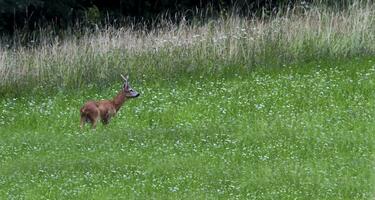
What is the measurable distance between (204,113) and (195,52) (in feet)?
10.8

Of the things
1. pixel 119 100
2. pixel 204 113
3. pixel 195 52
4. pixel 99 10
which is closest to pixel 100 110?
pixel 119 100

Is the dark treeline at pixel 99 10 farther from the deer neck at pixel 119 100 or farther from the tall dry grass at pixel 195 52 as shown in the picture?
the deer neck at pixel 119 100

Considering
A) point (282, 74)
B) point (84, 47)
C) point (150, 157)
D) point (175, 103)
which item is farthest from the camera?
point (84, 47)

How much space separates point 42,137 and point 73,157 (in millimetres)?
1649

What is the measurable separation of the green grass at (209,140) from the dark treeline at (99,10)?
771 centimetres

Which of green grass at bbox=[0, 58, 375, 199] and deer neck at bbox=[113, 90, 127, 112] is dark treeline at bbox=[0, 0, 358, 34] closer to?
green grass at bbox=[0, 58, 375, 199]

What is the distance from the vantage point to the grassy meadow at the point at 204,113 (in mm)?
13912

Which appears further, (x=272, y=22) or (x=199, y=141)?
(x=272, y=22)

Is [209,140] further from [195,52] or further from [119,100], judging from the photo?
[195,52]

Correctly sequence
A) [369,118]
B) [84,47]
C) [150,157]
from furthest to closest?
[84,47], [369,118], [150,157]

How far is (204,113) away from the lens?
57.7ft

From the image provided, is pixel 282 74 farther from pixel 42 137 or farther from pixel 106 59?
pixel 42 137

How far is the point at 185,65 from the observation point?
67.2 ft

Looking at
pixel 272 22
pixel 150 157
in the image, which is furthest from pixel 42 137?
pixel 272 22
